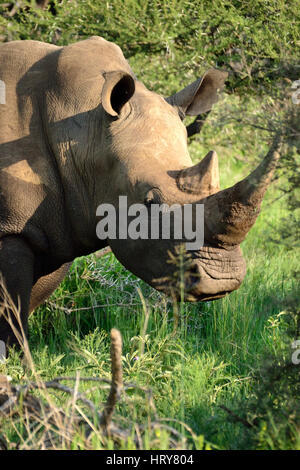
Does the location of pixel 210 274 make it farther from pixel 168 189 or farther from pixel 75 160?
pixel 75 160

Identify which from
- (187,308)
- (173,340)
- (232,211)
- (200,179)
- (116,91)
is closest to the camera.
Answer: (232,211)

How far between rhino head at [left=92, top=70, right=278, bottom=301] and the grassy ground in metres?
0.25

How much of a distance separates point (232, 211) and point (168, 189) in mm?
468

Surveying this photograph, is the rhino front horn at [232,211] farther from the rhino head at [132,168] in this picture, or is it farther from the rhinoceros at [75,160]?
the rhinoceros at [75,160]

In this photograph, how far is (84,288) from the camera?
6684 mm

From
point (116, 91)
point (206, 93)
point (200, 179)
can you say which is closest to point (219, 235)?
point (200, 179)

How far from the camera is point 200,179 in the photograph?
4.80 meters

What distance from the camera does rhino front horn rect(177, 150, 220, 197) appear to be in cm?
478

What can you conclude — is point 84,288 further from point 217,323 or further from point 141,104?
point 141,104

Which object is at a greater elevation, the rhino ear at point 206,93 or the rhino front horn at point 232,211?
the rhino ear at point 206,93

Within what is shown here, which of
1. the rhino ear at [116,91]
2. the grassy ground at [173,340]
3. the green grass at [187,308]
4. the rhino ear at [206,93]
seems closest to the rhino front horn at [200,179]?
the green grass at [187,308]

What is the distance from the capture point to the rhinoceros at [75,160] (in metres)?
4.96

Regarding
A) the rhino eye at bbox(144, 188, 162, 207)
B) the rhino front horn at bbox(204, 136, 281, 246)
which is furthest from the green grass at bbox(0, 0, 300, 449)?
the rhino eye at bbox(144, 188, 162, 207)

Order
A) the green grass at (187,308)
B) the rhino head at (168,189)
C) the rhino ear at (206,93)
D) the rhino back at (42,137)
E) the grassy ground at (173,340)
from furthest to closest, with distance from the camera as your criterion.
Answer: the rhino ear at (206,93), the rhino back at (42,137), the rhino head at (168,189), the grassy ground at (173,340), the green grass at (187,308)
